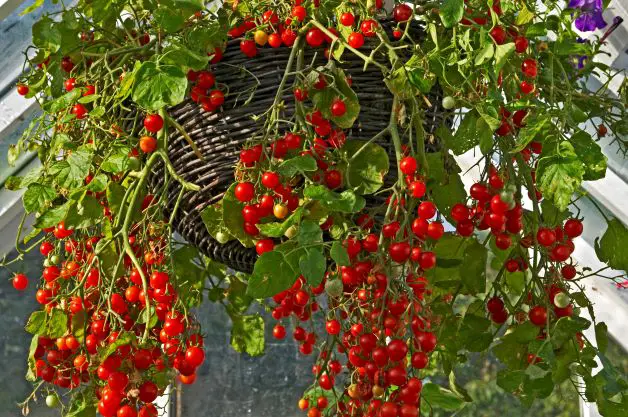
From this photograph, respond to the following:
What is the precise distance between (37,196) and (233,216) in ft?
0.73

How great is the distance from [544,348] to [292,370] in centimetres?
132

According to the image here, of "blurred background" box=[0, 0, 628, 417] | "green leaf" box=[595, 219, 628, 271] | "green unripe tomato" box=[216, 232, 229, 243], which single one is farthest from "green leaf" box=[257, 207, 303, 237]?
"blurred background" box=[0, 0, 628, 417]

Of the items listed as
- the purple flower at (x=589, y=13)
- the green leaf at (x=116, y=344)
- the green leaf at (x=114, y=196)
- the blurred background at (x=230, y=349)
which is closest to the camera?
the green leaf at (x=116, y=344)

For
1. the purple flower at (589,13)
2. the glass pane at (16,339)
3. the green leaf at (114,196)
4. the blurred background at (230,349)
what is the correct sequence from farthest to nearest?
the glass pane at (16,339) < the blurred background at (230,349) < the purple flower at (589,13) < the green leaf at (114,196)

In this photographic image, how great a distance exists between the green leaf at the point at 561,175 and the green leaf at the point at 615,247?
0.61ft

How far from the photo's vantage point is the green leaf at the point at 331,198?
721mm

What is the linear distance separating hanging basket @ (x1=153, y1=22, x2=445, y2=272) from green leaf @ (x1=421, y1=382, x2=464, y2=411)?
211 mm

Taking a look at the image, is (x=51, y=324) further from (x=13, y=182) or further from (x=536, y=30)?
(x=536, y=30)

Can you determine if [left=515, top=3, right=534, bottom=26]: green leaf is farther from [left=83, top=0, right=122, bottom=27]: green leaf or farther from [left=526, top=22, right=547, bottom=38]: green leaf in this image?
[left=83, top=0, right=122, bottom=27]: green leaf

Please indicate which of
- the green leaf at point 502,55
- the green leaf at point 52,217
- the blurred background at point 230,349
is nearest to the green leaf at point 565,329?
the green leaf at point 502,55

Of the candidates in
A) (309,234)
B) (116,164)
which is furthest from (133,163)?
(309,234)

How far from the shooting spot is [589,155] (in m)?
0.75

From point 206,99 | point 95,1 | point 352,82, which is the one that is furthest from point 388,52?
point 95,1

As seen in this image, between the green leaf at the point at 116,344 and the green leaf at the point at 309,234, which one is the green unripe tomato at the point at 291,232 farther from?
the green leaf at the point at 116,344
